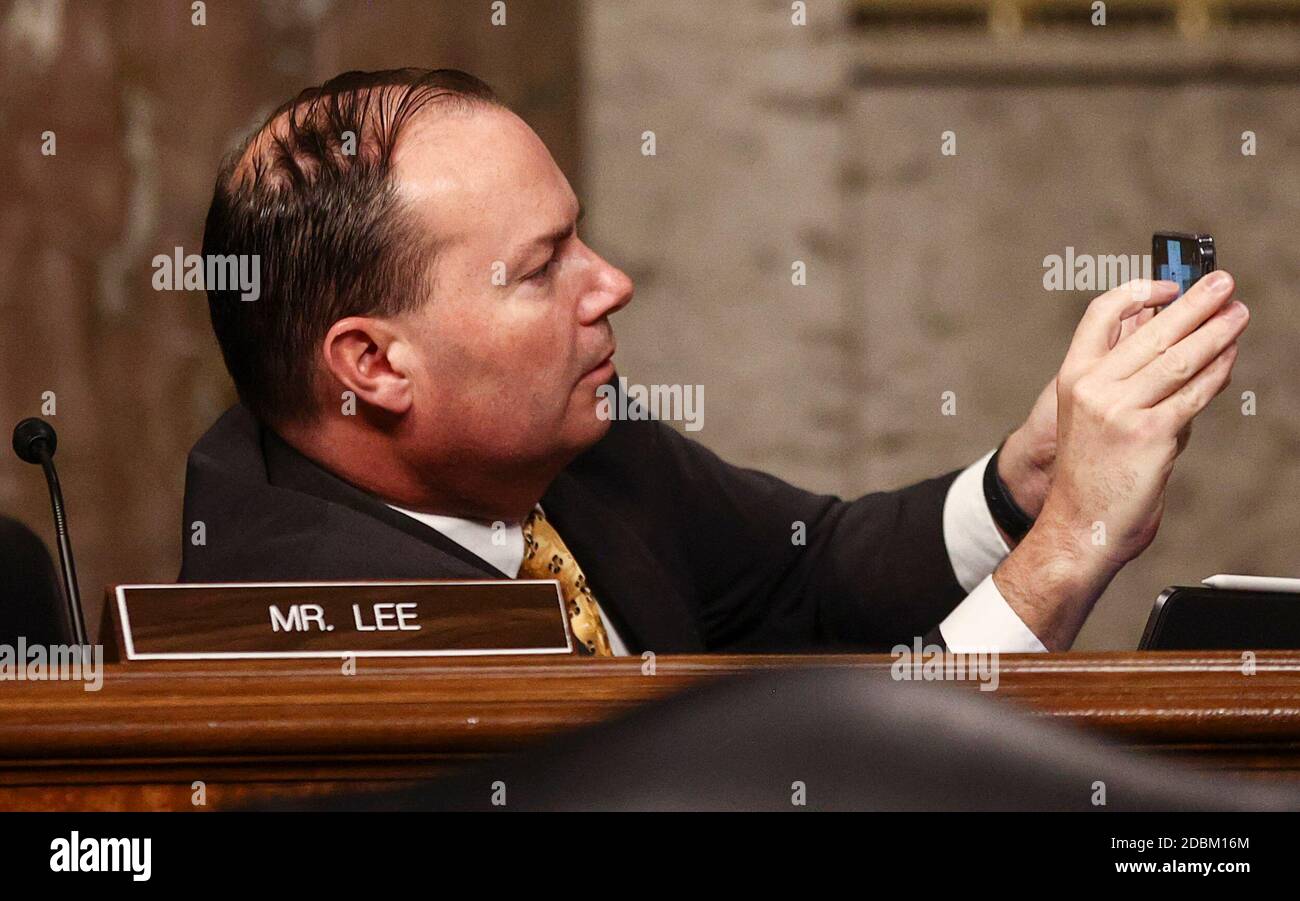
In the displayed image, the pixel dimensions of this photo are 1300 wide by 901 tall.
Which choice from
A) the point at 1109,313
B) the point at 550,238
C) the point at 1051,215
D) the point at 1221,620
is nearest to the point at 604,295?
the point at 550,238

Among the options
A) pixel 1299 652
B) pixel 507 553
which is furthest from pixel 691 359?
pixel 1299 652

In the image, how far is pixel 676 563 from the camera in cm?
156

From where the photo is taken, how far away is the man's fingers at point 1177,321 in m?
1.16

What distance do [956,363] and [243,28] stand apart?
1.46 m

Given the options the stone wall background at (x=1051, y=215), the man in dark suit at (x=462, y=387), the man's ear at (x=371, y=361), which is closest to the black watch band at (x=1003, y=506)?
the man in dark suit at (x=462, y=387)

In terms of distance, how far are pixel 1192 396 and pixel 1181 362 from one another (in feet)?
0.09

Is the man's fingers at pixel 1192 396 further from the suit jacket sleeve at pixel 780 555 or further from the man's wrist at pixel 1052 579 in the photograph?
the suit jacket sleeve at pixel 780 555

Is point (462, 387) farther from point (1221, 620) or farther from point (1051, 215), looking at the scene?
point (1051, 215)

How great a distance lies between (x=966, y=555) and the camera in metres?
1.50

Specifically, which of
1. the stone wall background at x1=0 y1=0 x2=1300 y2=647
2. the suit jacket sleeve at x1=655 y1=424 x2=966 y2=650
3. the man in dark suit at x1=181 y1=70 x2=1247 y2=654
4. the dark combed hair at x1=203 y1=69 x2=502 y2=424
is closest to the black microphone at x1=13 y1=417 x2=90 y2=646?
the man in dark suit at x1=181 y1=70 x2=1247 y2=654

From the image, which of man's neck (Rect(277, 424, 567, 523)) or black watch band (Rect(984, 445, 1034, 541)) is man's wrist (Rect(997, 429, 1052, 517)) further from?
man's neck (Rect(277, 424, 567, 523))

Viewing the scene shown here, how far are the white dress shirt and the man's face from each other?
78mm

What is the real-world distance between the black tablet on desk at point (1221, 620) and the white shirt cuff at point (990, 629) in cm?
14

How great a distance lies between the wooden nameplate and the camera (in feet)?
2.99
